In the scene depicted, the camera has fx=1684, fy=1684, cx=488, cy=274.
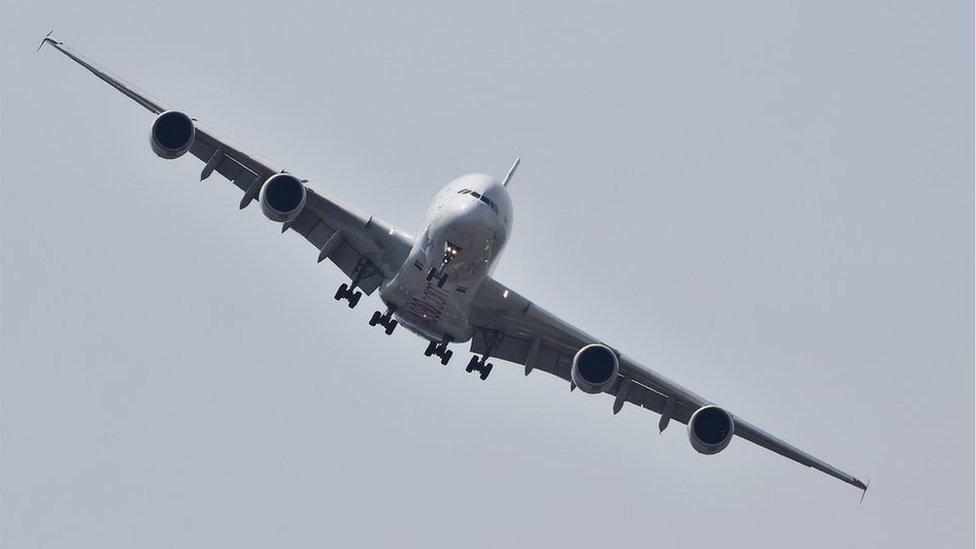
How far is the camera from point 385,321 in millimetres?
48031

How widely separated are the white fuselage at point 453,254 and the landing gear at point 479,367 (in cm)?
189

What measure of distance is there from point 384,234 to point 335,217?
5.21 ft

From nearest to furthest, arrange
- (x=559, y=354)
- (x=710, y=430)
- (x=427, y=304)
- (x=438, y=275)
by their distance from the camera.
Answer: (x=438, y=275)
(x=427, y=304)
(x=710, y=430)
(x=559, y=354)

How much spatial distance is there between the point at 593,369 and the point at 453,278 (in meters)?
4.81

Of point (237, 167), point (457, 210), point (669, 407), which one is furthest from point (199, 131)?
point (669, 407)

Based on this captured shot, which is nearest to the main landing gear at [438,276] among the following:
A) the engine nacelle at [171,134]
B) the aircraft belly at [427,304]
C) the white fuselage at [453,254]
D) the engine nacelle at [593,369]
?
the white fuselage at [453,254]

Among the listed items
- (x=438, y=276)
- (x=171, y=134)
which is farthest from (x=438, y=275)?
(x=171, y=134)

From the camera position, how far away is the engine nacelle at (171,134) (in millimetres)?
45312

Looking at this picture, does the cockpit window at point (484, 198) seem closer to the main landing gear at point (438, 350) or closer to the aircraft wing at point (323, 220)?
the aircraft wing at point (323, 220)

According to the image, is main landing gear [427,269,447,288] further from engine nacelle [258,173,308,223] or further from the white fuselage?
engine nacelle [258,173,308,223]

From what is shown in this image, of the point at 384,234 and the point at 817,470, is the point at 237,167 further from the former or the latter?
the point at 817,470

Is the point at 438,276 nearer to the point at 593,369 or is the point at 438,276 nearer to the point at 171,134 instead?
the point at 593,369

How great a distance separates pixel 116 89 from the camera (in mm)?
46219

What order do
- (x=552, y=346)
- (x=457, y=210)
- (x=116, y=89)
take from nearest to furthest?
(x=457, y=210) → (x=116, y=89) → (x=552, y=346)
